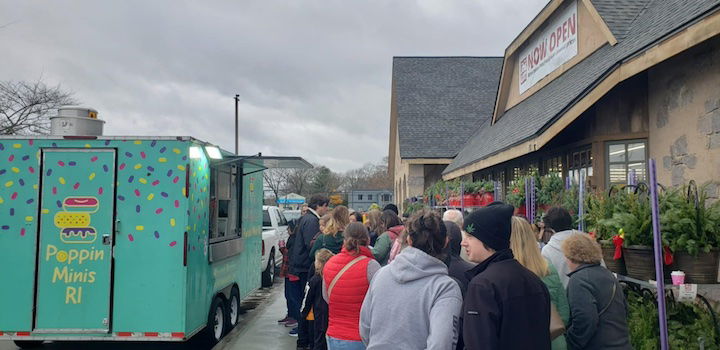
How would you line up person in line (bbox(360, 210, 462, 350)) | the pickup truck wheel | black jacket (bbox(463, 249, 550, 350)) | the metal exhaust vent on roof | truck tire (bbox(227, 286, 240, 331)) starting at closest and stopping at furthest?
black jacket (bbox(463, 249, 550, 350)) < person in line (bbox(360, 210, 462, 350)) < the metal exhaust vent on roof < truck tire (bbox(227, 286, 240, 331)) < the pickup truck wheel

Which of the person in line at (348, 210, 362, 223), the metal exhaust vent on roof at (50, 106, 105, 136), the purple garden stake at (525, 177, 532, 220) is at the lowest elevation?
the person in line at (348, 210, 362, 223)

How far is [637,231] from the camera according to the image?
13.8ft

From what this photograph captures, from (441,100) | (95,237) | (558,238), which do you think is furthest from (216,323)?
(441,100)

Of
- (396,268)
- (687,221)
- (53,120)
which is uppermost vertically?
(53,120)

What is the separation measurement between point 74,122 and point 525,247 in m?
5.59

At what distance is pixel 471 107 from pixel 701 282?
23090mm

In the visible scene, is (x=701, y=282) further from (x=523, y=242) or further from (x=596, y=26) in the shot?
(x=596, y=26)

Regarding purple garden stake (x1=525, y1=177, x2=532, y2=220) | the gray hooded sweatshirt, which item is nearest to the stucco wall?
purple garden stake (x1=525, y1=177, x2=532, y2=220)

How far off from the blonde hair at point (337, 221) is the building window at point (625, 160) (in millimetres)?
4363

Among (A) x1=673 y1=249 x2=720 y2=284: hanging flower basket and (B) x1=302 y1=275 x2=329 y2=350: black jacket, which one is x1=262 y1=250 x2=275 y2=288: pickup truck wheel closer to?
(B) x1=302 y1=275 x2=329 y2=350: black jacket

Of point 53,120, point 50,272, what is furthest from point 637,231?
point 53,120

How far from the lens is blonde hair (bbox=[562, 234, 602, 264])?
3.61 m

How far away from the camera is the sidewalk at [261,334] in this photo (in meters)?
7.29

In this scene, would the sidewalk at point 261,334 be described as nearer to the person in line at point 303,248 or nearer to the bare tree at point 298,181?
the person in line at point 303,248
